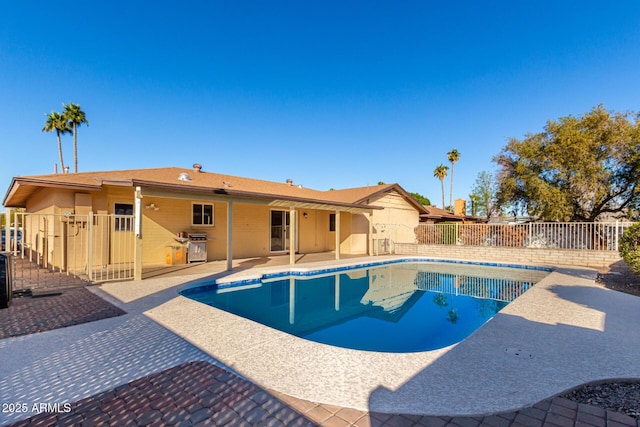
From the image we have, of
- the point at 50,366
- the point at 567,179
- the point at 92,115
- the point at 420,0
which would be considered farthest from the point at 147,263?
the point at 92,115

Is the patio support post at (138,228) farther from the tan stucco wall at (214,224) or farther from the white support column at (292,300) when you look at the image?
the white support column at (292,300)

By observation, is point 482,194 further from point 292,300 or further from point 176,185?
point 176,185

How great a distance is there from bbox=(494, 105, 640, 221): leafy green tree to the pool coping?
→ 11.9 m

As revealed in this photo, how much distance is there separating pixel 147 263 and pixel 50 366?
8.71 metres

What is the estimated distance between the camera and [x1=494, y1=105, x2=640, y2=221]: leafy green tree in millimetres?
14281

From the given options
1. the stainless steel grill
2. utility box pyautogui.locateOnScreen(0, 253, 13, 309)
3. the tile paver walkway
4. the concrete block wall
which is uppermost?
utility box pyautogui.locateOnScreen(0, 253, 13, 309)

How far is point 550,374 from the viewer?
3199 millimetres

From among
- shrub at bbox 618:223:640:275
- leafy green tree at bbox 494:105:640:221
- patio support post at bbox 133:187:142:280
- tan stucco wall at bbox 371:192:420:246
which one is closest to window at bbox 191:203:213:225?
patio support post at bbox 133:187:142:280

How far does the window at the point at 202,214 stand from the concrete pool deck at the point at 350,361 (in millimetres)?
7353

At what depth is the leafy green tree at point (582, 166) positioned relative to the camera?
14.3 meters

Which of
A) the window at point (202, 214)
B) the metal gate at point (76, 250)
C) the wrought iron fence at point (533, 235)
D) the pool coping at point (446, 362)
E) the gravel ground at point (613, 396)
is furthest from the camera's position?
the wrought iron fence at point (533, 235)

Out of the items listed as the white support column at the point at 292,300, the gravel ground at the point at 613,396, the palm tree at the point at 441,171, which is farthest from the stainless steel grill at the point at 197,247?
the palm tree at the point at 441,171

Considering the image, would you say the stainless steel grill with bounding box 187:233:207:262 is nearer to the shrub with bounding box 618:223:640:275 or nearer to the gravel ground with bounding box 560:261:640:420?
the gravel ground with bounding box 560:261:640:420

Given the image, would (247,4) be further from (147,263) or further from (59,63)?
(147,263)
